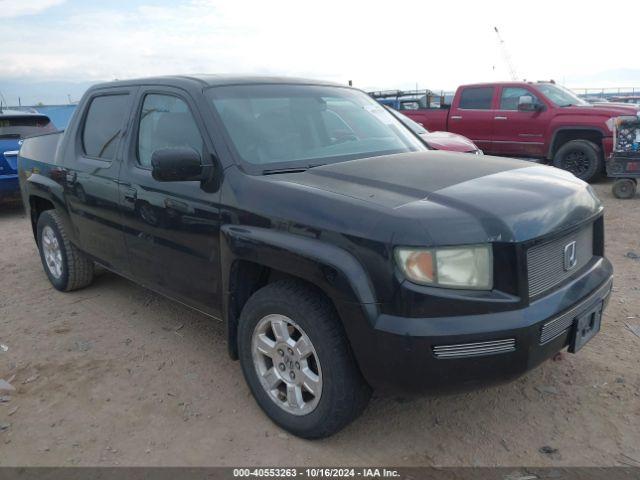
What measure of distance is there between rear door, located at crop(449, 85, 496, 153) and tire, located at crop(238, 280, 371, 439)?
890cm

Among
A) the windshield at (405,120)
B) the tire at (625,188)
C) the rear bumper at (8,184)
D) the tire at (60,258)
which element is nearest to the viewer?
the windshield at (405,120)

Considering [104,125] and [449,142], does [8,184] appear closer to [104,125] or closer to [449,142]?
[104,125]

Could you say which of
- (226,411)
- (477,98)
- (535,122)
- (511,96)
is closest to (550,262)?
(226,411)

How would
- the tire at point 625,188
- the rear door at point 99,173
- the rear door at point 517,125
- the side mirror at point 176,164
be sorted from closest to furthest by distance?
the side mirror at point 176,164
the rear door at point 99,173
the tire at point 625,188
the rear door at point 517,125

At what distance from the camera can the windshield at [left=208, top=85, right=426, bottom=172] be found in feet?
10.3

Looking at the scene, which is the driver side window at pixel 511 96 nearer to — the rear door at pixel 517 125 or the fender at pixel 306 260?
the rear door at pixel 517 125

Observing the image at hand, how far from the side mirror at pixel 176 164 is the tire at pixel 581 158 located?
8.23 meters

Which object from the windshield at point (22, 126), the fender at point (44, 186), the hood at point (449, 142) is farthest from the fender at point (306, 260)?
the windshield at point (22, 126)

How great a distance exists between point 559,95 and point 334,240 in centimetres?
936

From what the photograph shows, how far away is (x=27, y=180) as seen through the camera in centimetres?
516

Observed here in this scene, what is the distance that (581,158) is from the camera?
31.4 ft

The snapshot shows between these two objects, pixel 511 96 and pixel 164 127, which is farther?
pixel 511 96

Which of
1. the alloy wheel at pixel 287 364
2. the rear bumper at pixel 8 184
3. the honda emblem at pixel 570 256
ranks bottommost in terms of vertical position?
the alloy wheel at pixel 287 364

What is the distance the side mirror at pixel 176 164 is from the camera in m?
2.87
